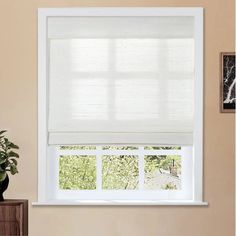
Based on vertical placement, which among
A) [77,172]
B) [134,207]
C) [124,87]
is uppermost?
[124,87]

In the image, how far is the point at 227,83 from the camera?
5480 millimetres

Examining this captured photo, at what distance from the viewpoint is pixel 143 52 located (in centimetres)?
548

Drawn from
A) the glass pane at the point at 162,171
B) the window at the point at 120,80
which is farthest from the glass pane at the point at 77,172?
the glass pane at the point at 162,171

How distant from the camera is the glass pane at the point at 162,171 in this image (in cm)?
569

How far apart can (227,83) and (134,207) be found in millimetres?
1317

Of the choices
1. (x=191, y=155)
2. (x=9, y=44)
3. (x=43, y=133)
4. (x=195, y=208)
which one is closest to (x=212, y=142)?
(x=191, y=155)

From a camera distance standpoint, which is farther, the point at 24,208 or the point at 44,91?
the point at 44,91

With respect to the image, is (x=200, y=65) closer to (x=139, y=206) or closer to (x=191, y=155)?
(x=191, y=155)

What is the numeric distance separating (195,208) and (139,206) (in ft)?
1.56

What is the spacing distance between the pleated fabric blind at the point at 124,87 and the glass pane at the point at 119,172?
0.95 feet

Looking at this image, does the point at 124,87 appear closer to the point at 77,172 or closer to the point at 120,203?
the point at 77,172

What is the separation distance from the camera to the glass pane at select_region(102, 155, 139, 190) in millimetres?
5711

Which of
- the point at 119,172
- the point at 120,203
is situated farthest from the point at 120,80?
the point at 120,203

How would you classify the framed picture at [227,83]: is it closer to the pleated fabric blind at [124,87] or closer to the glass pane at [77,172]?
the pleated fabric blind at [124,87]
